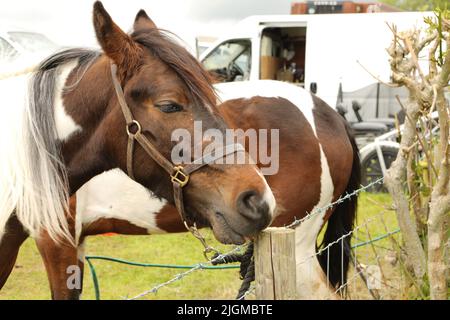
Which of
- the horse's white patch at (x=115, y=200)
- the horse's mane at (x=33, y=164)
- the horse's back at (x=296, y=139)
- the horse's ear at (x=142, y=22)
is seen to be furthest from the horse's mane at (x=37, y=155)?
the horse's back at (x=296, y=139)

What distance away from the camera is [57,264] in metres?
3.35

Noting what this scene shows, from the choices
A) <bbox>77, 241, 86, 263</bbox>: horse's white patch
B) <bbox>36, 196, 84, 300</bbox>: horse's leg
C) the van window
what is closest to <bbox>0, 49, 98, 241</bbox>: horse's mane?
<bbox>36, 196, 84, 300</bbox>: horse's leg

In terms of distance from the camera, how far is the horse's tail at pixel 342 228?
12.7ft

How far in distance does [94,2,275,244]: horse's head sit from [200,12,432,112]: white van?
6433mm

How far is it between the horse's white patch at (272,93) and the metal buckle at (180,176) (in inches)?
63.3

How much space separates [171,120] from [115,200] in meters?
1.60

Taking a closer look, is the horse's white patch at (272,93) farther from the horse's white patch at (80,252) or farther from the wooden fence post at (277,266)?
the wooden fence post at (277,266)

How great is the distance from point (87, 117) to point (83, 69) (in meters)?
0.21

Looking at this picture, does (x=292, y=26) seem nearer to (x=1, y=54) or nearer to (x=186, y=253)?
(x=186, y=253)

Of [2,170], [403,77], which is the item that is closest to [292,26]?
[403,77]

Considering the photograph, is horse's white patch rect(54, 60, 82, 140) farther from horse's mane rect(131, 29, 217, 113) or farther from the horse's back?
the horse's back

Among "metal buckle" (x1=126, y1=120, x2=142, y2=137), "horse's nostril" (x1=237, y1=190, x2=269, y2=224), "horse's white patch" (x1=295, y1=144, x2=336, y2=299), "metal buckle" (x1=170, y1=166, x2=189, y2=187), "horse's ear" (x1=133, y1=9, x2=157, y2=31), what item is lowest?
"horse's white patch" (x1=295, y1=144, x2=336, y2=299)

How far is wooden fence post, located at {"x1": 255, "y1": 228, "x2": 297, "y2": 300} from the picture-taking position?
5.81 ft

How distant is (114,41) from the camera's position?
6.88 ft
